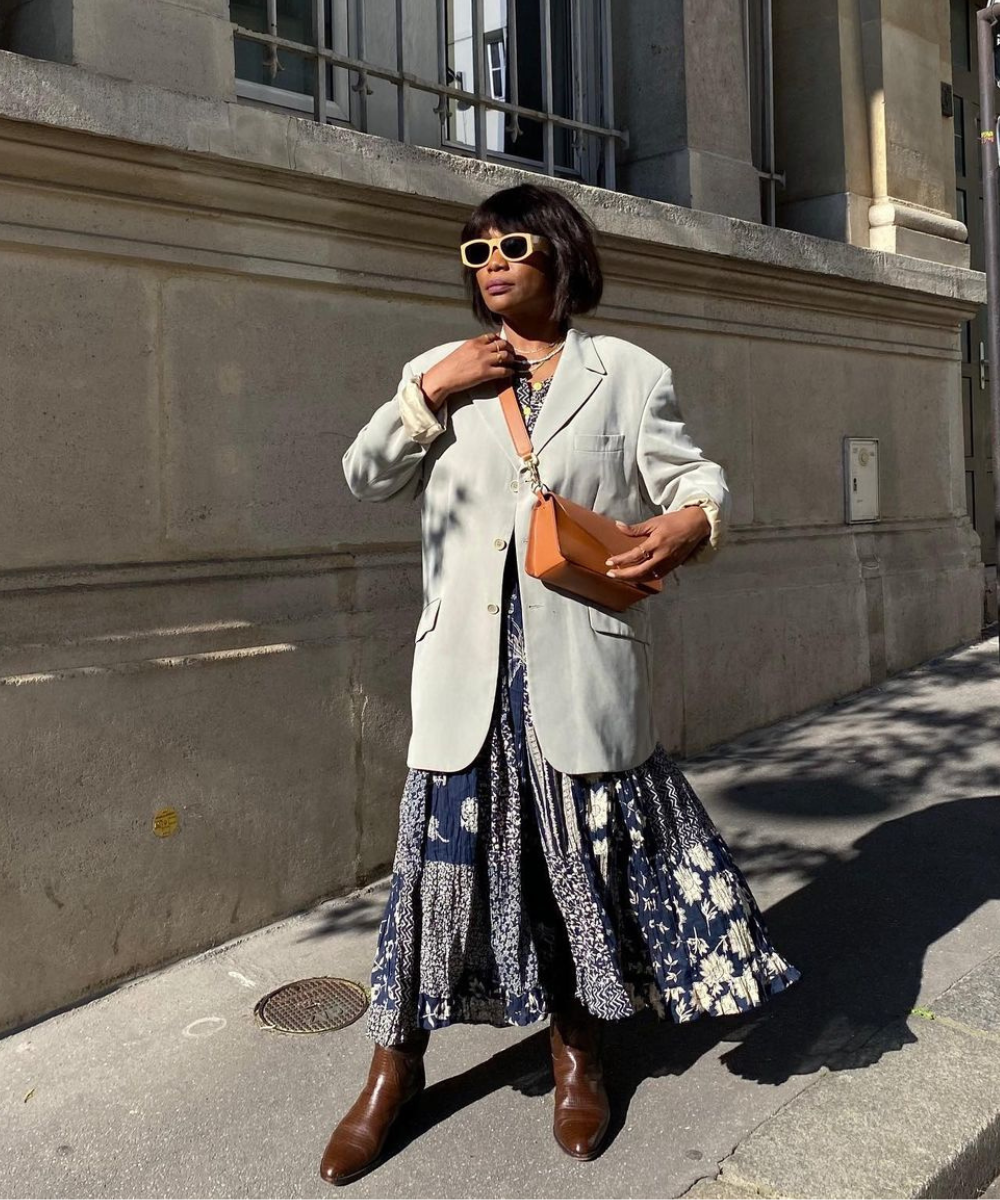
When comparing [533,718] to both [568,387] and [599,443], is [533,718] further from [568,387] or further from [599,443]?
[568,387]

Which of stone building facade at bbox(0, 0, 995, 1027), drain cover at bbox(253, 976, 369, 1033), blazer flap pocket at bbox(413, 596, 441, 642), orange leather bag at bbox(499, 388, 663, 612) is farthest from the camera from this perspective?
stone building facade at bbox(0, 0, 995, 1027)

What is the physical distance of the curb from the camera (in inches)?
108

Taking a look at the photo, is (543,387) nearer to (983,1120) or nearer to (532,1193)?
(532,1193)

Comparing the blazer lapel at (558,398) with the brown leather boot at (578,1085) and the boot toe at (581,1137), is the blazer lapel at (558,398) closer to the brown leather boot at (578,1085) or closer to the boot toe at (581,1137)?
the brown leather boot at (578,1085)

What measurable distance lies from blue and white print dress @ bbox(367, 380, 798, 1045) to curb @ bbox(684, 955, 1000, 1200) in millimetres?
307

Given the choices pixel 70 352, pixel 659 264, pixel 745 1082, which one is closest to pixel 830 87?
pixel 659 264

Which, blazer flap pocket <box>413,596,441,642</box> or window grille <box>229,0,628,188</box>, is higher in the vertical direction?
window grille <box>229,0,628,188</box>

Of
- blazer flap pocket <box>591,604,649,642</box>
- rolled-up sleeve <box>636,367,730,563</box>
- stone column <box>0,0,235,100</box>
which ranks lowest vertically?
blazer flap pocket <box>591,604,649,642</box>

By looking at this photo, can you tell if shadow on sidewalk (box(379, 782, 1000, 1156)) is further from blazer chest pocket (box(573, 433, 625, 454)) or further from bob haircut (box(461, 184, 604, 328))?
bob haircut (box(461, 184, 604, 328))

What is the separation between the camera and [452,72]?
577cm

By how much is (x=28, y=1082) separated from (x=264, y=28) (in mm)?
3826

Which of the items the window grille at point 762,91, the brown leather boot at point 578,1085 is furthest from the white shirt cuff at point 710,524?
the window grille at point 762,91

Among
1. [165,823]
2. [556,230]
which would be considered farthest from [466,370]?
[165,823]

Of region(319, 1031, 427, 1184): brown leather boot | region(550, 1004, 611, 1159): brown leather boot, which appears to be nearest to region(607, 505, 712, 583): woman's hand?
region(550, 1004, 611, 1159): brown leather boot
